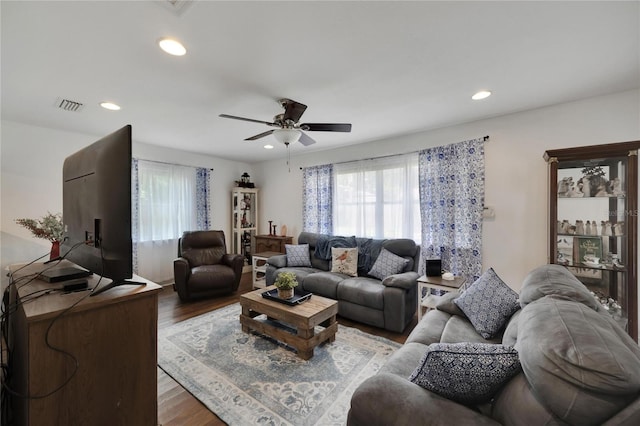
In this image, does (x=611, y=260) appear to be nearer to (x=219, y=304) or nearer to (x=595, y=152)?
(x=595, y=152)

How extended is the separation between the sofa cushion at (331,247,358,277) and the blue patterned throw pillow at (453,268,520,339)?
5.48 ft

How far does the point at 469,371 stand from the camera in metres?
0.97

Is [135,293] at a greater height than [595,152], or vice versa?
[595,152]

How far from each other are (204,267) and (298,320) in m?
2.30

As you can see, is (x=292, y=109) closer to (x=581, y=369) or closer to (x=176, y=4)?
(x=176, y=4)

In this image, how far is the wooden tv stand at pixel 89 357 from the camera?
0.89m

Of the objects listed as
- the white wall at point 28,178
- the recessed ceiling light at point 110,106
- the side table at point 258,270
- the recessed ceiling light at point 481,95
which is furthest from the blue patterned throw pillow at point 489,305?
the white wall at point 28,178

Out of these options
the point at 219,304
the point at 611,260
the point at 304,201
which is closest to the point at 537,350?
the point at 611,260

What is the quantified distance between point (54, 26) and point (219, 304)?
125 inches

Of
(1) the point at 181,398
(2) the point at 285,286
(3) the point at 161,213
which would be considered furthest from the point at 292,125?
(3) the point at 161,213

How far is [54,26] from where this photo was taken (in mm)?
1517

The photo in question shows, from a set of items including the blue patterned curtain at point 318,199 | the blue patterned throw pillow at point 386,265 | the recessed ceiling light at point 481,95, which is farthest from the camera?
the blue patterned curtain at point 318,199

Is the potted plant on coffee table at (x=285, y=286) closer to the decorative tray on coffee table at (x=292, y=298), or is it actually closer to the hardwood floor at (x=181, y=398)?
the decorative tray on coffee table at (x=292, y=298)

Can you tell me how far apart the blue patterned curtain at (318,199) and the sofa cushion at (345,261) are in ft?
2.69
